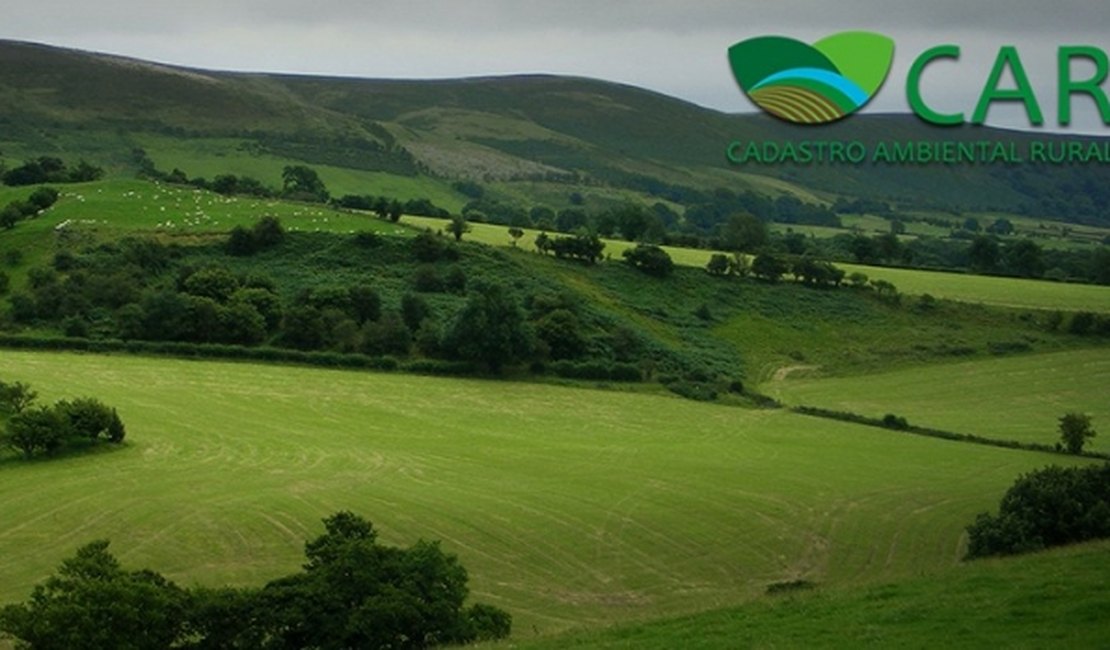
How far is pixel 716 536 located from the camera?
5350 cm

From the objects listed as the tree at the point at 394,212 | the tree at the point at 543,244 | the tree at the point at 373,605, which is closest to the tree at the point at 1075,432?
the tree at the point at 373,605

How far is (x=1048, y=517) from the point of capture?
150 feet

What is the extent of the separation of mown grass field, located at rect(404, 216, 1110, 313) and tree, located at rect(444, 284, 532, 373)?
107ft

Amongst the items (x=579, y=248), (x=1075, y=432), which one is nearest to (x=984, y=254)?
(x=579, y=248)

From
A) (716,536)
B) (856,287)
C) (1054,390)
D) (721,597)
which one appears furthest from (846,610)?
(856,287)

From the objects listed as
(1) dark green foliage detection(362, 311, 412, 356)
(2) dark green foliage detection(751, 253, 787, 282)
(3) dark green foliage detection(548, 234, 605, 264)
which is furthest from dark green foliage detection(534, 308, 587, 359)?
(2) dark green foliage detection(751, 253, 787, 282)

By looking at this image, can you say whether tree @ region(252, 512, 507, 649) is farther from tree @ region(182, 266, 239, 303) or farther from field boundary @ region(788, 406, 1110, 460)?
tree @ region(182, 266, 239, 303)

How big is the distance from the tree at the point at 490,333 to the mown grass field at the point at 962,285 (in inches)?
1288

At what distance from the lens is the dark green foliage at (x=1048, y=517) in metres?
44.7

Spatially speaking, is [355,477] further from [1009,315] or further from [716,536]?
[1009,315]

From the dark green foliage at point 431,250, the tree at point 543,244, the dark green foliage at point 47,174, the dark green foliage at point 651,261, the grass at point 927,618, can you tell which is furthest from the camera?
the dark green foliage at point 47,174

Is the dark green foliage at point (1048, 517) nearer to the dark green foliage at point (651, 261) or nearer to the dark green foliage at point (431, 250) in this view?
the dark green foliage at point (651, 261)

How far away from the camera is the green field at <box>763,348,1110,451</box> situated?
83938 millimetres

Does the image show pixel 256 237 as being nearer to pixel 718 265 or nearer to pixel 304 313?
pixel 304 313
